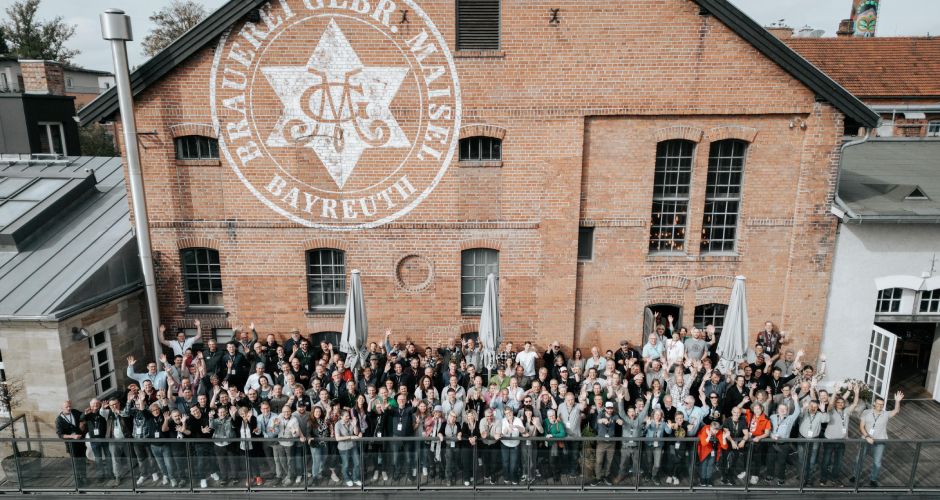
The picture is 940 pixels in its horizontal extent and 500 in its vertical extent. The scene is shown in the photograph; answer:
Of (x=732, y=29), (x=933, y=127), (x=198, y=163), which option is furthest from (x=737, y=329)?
(x=933, y=127)

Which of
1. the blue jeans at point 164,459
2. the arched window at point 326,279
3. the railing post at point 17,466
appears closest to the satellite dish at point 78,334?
the railing post at point 17,466

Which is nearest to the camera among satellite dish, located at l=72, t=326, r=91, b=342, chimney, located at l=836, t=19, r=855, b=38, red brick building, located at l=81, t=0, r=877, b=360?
satellite dish, located at l=72, t=326, r=91, b=342

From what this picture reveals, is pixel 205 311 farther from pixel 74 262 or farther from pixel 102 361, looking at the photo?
pixel 74 262

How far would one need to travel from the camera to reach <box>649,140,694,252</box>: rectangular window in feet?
38.5

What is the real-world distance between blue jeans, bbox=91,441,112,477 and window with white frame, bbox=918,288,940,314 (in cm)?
→ 1675

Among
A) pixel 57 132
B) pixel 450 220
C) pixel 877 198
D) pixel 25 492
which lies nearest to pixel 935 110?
pixel 877 198

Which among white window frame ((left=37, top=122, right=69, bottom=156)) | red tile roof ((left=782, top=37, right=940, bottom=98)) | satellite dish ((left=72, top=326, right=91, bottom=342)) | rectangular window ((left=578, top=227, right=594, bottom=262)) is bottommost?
satellite dish ((left=72, top=326, right=91, bottom=342))

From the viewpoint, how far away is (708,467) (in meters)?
8.48

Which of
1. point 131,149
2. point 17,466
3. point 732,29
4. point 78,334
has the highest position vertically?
point 732,29

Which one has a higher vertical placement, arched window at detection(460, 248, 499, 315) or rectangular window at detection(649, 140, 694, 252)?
rectangular window at detection(649, 140, 694, 252)

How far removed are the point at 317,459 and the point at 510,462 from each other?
10.5 feet

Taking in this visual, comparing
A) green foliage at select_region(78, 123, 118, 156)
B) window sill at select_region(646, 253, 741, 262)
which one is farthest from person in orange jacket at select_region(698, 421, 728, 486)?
green foliage at select_region(78, 123, 118, 156)

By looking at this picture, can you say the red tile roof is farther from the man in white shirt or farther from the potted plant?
the potted plant

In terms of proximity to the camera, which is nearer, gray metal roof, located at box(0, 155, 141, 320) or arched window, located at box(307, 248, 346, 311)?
gray metal roof, located at box(0, 155, 141, 320)
